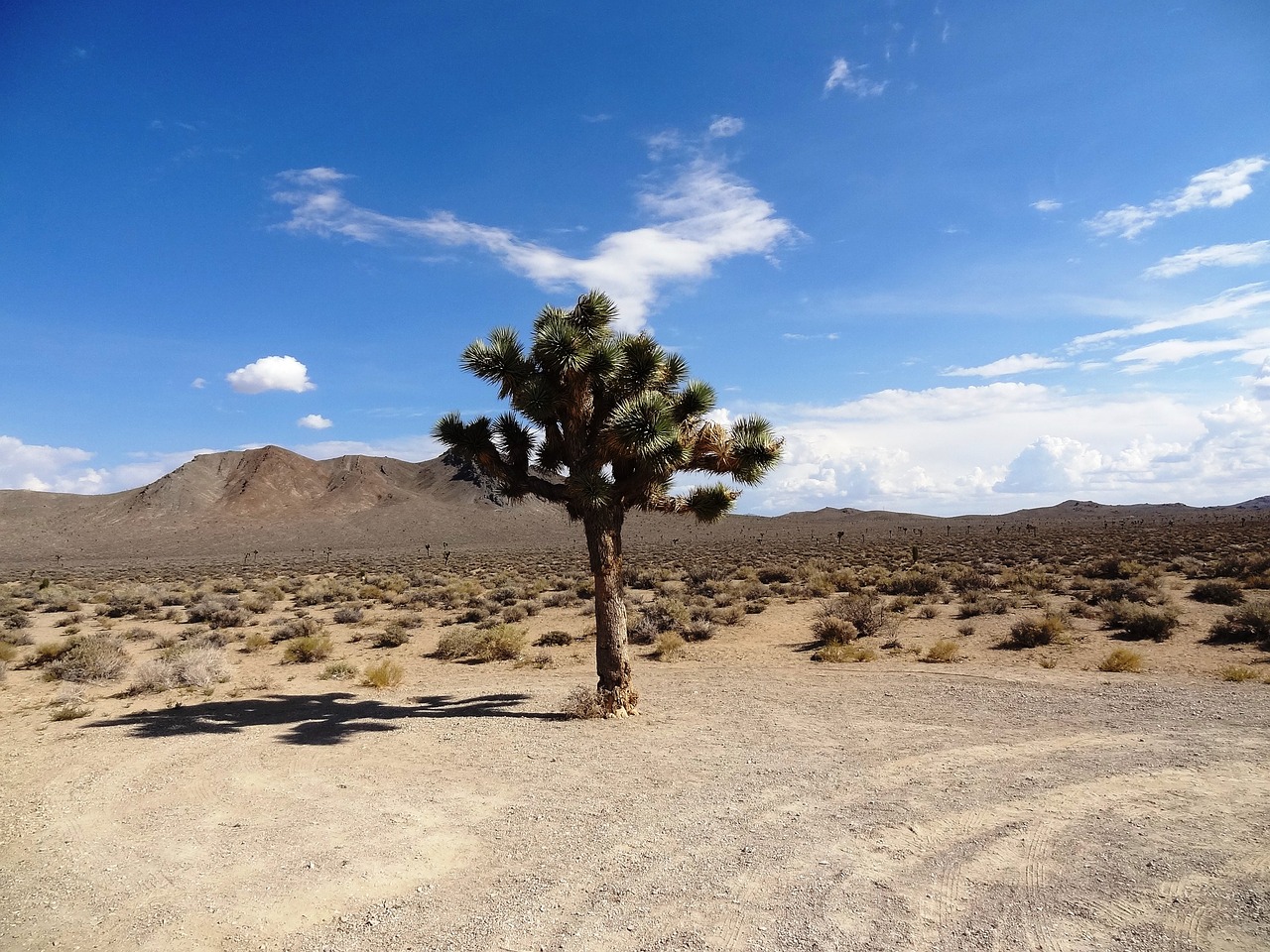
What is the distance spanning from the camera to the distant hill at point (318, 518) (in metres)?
80.1

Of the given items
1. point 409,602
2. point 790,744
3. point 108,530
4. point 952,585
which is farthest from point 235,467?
point 790,744

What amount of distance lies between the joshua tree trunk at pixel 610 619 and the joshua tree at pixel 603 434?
0.6 inches

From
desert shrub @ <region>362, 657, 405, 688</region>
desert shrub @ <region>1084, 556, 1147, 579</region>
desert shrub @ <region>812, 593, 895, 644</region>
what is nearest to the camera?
desert shrub @ <region>362, 657, 405, 688</region>

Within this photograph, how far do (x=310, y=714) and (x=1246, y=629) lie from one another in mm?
18650

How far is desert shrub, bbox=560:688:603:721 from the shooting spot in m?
10.3

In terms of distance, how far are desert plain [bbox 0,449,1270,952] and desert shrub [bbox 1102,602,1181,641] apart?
73mm

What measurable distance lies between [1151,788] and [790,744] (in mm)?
3640

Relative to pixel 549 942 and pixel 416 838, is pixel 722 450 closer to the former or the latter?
pixel 416 838

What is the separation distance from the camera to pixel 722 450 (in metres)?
11.3

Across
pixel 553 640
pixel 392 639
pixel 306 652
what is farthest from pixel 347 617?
pixel 553 640

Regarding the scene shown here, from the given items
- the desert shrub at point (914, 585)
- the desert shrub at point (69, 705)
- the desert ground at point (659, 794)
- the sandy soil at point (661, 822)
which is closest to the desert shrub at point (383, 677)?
the desert ground at point (659, 794)

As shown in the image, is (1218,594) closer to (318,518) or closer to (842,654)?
(842,654)

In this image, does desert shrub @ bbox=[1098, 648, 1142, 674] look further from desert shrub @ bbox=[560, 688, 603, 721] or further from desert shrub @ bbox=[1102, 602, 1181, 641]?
desert shrub @ bbox=[560, 688, 603, 721]

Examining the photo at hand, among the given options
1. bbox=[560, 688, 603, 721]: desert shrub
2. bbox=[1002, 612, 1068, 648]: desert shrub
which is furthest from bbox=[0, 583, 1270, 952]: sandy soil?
bbox=[1002, 612, 1068, 648]: desert shrub
